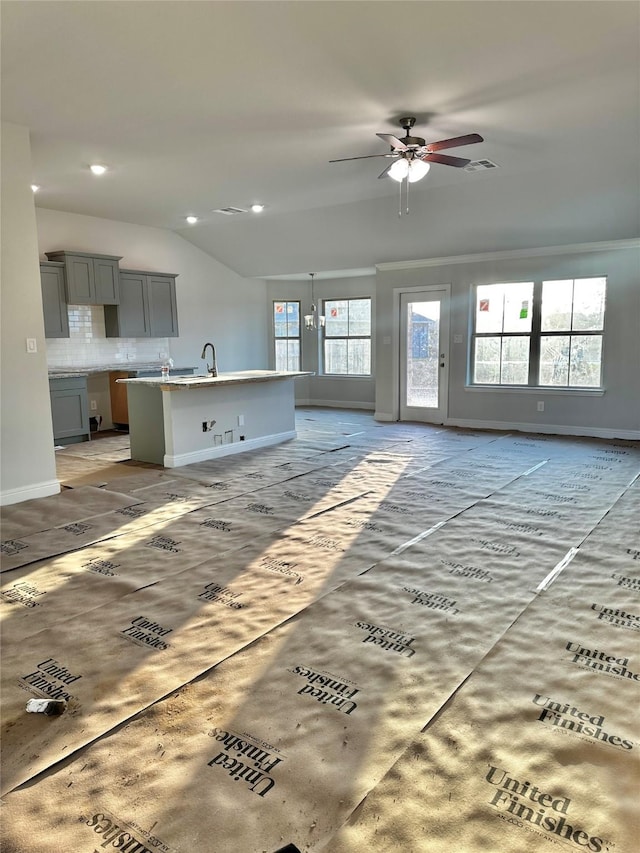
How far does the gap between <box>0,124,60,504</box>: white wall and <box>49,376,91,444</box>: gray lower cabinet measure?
2381 millimetres

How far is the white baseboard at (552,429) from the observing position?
7383 mm

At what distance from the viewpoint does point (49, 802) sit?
1692 millimetres

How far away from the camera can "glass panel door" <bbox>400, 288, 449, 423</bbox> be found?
28.4 feet

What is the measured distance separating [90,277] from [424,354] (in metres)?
4.85

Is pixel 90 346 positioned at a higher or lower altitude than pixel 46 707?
higher

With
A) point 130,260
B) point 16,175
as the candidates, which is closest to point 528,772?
point 16,175

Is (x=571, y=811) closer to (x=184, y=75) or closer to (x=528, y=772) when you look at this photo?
(x=528, y=772)

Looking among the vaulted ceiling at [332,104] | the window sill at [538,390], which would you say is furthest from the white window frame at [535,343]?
the vaulted ceiling at [332,104]

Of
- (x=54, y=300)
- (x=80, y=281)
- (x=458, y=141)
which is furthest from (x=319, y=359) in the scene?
(x=458, y=141)

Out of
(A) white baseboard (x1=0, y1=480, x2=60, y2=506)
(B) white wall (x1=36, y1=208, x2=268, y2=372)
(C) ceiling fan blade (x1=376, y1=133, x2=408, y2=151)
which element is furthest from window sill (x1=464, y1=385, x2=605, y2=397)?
(A) white baseboard (x1=0, y1=480, x2=60, y2=506)

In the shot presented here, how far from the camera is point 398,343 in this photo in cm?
898

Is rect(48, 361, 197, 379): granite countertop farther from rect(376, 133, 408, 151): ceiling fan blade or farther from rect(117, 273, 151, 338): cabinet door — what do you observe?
rect(376, 133, 408, 151): ceiling fan blade

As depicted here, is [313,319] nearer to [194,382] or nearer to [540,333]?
[540,333]

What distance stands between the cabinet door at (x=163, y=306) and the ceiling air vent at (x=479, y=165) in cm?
472
